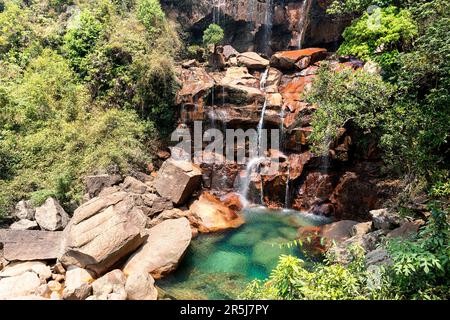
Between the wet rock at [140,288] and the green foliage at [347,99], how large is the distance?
19.5 ft

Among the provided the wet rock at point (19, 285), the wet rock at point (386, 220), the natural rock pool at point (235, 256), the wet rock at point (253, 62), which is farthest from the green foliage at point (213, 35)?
the wet rock at point (19, 285)

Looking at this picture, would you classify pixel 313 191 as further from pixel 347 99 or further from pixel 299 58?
pixel 299 58

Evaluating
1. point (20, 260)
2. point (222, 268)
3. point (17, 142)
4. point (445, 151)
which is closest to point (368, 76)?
point (445, 151)

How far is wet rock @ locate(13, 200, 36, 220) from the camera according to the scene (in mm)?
9797

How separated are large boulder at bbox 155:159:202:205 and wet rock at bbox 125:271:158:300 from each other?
457cm

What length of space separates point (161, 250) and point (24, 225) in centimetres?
439

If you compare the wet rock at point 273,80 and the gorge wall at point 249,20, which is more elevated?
the gorge wall at point 249,20

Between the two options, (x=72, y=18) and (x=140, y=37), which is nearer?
(x=140, y=37)

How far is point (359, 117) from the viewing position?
8.12 m

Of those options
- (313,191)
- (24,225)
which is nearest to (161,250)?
(24,225)

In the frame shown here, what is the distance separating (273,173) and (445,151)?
6855 mm

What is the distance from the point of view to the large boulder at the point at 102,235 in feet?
26.3

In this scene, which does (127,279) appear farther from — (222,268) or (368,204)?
(368,204)

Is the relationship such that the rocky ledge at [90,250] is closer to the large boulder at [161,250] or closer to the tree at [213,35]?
the large boulder at [161,250]
